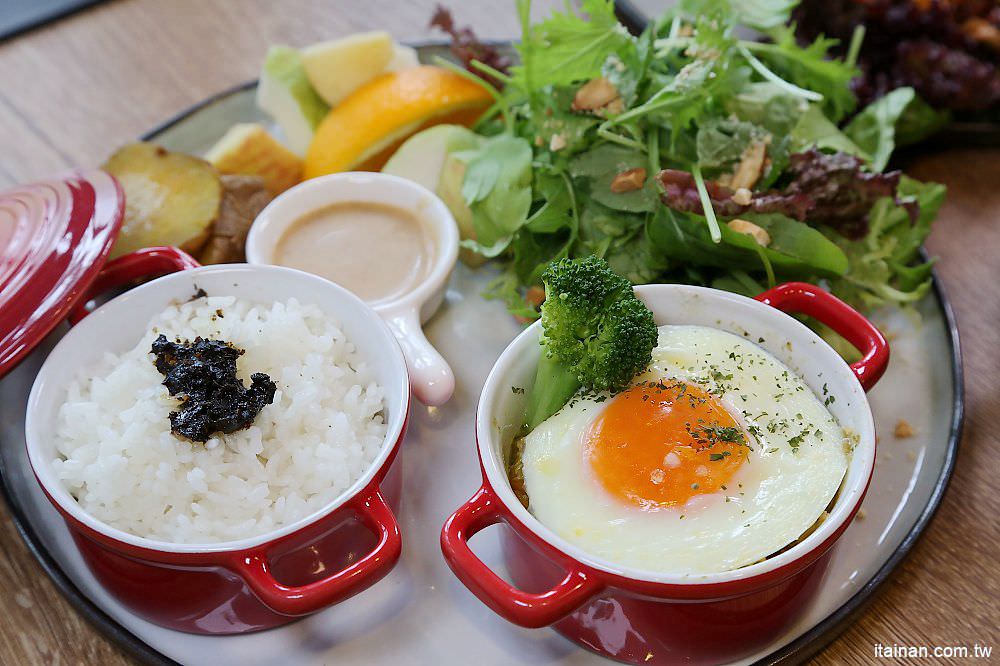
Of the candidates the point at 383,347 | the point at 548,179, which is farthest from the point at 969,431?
the point at 383,347

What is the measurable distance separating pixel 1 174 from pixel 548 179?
5.28 feet

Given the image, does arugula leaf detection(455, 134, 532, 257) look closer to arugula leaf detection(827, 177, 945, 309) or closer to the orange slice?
the orange slice

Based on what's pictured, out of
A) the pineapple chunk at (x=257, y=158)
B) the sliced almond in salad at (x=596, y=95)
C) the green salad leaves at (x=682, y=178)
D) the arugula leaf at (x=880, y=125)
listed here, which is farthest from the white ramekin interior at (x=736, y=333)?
the pineapple chunk at (x=257, y=158)

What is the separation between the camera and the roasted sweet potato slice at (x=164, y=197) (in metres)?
1.96

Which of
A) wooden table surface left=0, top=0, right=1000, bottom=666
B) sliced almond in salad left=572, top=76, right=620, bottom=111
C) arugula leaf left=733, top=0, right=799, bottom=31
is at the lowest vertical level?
wooden table surface left=0, top=0, right=1000, bottom=666

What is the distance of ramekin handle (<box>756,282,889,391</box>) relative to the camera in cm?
154

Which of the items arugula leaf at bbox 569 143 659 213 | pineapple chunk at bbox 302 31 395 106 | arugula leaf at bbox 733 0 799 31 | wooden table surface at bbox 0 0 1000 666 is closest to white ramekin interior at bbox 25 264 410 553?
wooden table surface at bbox 0 0 1000 666

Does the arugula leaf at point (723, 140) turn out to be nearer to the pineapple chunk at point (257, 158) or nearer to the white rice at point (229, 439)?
the white rice at point (229, 439)

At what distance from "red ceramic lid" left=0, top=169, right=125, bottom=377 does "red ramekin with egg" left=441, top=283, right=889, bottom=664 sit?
2.65 feet

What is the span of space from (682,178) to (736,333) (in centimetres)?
46

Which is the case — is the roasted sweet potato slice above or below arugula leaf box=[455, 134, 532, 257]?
above

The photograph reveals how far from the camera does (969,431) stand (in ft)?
5.90

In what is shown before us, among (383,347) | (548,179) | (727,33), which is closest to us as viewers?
(383,347)

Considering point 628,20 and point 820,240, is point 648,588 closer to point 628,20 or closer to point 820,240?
point 820,240
